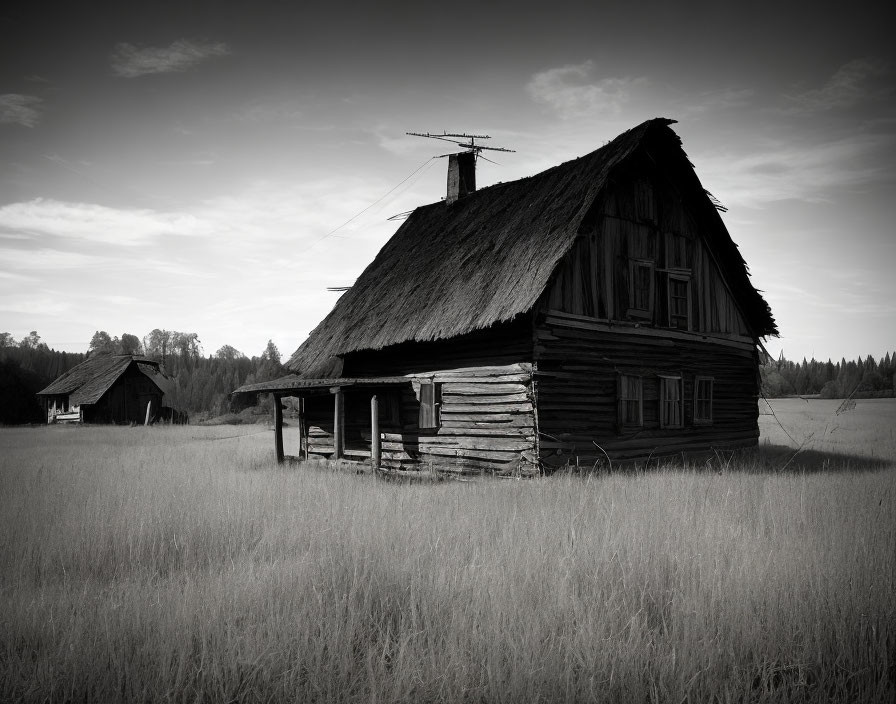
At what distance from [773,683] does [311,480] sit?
945 centimetres

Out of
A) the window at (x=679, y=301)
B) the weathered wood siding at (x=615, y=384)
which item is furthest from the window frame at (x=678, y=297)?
the weathered wood siding at (x=615, y=384)

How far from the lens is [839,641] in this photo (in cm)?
383

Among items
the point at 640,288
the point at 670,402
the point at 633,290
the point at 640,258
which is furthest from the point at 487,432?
the point at 640,258

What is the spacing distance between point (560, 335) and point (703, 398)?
5.78 meters

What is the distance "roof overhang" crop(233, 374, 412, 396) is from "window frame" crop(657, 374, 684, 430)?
628 centimetres

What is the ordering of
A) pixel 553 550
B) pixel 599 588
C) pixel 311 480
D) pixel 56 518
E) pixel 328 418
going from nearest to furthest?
pixel 599 588
pixel 553 550
pixel 56 518
pixel 311 480
pixel 328 418

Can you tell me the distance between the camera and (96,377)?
42.3 m

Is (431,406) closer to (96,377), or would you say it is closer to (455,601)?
(455,601)

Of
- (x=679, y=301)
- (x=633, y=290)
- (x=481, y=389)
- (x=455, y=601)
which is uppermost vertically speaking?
(x=633, y=290)

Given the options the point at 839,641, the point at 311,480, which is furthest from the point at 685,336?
the point at 839,641

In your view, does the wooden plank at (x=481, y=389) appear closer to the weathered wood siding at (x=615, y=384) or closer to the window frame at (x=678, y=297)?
the weathered wood siding at (x=615, y=384)

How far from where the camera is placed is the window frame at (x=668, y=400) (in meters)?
14.4

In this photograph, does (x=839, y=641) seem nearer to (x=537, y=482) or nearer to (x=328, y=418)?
(x=537, y=482)

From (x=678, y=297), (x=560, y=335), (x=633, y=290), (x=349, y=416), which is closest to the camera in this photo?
(x=560, y=335)
